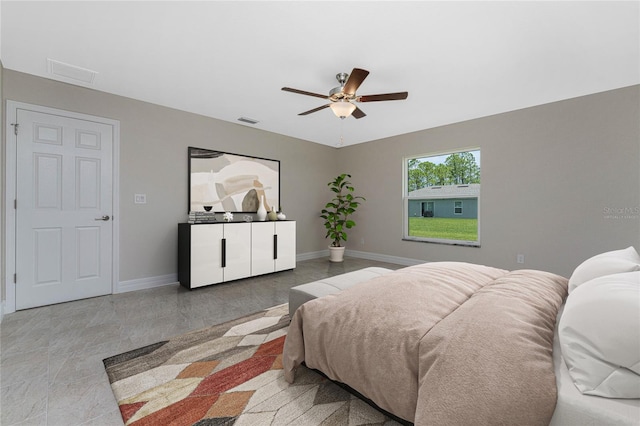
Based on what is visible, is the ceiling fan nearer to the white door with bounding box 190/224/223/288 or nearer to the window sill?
the white door with bounding box 190/224/223/288

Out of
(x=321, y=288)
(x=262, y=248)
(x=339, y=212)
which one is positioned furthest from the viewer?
(x=339, y=212)

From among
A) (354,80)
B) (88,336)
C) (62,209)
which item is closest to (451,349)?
(354,80)

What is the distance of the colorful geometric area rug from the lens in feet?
4.48

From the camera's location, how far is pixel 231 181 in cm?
446

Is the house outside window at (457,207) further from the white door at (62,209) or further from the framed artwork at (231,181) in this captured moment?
the white door at (62,209)

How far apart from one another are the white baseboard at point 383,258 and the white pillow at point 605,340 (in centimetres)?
418

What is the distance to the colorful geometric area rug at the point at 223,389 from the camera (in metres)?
1.37

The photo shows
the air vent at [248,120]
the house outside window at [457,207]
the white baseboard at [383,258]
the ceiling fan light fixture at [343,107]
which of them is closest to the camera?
the ceiling fan light fixture at [343,107]

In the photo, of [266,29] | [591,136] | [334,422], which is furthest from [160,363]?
[591,136]

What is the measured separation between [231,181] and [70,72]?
2194mm

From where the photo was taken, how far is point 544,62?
8.63 feet

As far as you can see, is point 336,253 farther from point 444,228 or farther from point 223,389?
point 223,389

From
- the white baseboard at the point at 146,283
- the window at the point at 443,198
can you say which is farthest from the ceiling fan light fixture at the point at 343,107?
the white baseboard at the point at 146,283

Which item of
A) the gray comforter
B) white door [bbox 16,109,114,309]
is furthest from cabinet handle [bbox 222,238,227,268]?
the gray comforter
